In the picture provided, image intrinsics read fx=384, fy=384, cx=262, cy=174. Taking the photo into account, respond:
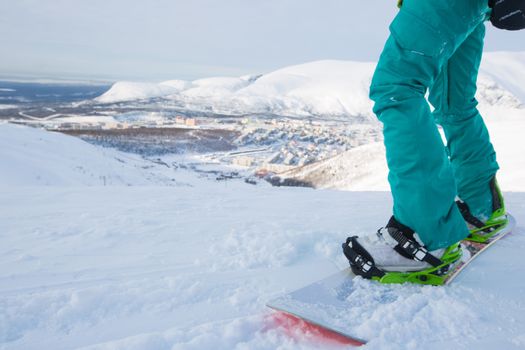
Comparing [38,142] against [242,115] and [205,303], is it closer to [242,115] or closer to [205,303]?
[205,303]

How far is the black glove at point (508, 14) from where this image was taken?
1025 mm

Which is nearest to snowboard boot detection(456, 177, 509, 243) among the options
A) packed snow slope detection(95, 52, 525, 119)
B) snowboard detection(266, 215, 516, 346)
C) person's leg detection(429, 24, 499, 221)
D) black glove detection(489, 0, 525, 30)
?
person's leg detection(429, 24, 499, 221)

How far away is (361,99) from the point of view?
241ft

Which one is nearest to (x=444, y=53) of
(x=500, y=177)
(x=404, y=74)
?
(x=404, y=74)

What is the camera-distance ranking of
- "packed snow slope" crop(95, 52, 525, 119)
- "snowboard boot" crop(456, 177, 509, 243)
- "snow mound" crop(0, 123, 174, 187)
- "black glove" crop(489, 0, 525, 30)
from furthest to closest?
1. "packed snow slope" crop(95, 52, 525, 119)
2. "snow mound" crop(0, 123, 174, 187)
3. "snowboard boot" crop(456, 177, 509, 243)
4. "black glove" crop(489, 0, 525, 30)

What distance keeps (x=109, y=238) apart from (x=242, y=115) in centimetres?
6486

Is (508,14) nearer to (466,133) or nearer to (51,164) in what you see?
(466,133)

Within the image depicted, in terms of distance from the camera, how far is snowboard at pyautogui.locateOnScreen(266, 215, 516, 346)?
85 centimetres

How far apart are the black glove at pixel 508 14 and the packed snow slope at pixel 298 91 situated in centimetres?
6802

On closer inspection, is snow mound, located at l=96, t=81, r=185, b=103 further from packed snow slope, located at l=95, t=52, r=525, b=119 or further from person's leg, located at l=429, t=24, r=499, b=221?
person's leg, located at l=429, t=24, r=499, b=221

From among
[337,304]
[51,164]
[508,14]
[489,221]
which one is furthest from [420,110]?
[51,164]

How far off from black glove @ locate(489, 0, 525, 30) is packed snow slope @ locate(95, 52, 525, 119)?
68.0 metres

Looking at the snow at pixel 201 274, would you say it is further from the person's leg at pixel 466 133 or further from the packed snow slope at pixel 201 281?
the person's leg at pixel 466 133

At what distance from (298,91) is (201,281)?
282 feet
